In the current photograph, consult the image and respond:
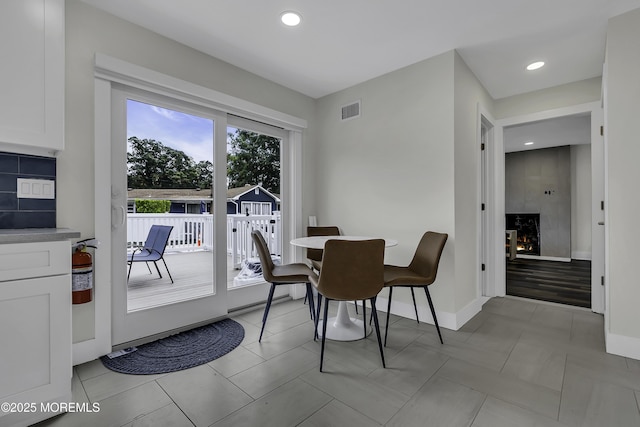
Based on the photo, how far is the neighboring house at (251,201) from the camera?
3.06 m

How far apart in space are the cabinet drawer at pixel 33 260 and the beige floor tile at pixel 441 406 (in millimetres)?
1873

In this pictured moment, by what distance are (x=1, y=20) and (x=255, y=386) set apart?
245 centimetres

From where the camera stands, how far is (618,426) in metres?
1.46

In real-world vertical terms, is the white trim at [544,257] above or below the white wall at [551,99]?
below

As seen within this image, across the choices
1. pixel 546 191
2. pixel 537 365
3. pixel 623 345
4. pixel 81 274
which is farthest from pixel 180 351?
pixel 546 191

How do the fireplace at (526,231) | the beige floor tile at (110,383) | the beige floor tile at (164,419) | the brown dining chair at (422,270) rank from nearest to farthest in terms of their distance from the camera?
the beige floor tile at (164,419) → the beige floor tile at (110,383) → the brown dining chair at (422,270) → the fireplace at (526,231)

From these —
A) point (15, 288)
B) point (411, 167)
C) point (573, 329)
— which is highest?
point (411, 167)

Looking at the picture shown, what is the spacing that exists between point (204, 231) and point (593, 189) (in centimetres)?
406

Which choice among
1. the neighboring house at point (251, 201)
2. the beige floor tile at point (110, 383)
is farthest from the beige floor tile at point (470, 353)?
the neighboring house at point (251, 201)

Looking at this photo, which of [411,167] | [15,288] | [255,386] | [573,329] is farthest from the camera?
[411,167]

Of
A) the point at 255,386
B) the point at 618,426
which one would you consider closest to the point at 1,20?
the point at 255,386

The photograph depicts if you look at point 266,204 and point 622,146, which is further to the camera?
point 266,204

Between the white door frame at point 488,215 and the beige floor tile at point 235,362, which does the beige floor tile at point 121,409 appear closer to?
the beige floor tile at point 235,362

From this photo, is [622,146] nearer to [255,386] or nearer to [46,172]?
[255,386]
